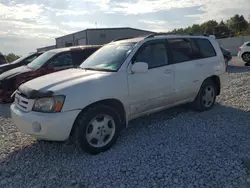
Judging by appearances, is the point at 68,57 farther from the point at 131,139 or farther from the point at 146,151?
the point at 146,151

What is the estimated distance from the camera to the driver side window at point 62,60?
7.95 metres

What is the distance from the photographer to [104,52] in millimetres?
4902

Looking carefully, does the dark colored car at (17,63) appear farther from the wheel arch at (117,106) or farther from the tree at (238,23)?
the tree at (238,23)

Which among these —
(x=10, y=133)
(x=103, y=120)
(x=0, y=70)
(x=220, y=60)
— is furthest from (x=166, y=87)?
(x=0, y=70)

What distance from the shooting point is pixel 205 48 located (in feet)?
18.5

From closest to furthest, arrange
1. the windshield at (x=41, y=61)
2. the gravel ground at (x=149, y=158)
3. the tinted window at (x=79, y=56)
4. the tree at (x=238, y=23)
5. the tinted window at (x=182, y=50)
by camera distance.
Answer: the gravel ground at (x=149, y=158) < the tinted window at (x=182, y=50) < the windshield at (x=41, y=61) < the tinted window at (x=79, y=56) < the tree at (x=238, y=23)

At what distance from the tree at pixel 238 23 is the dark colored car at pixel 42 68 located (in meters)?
57.0

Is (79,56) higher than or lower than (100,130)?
higher

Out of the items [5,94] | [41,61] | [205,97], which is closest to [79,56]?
[41,61]

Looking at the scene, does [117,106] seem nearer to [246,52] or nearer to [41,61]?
[41,61]

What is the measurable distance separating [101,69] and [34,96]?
4.10 ft

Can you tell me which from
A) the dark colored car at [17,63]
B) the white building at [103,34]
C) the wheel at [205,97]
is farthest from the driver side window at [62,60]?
the white building at [103,34]

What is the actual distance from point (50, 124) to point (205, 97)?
12.1 feet

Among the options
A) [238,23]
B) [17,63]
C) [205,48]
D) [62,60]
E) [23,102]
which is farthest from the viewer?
[238,23]
